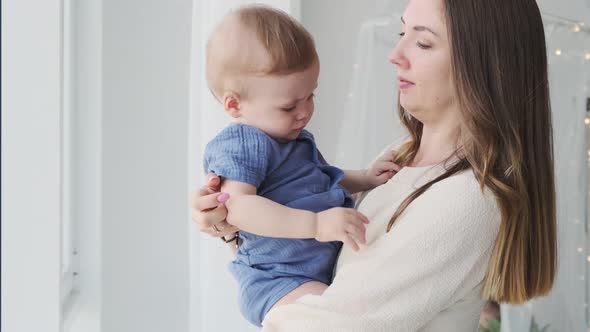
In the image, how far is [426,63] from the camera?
1478mm

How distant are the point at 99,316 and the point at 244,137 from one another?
3.70 ft

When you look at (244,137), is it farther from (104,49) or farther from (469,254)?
(104,49)

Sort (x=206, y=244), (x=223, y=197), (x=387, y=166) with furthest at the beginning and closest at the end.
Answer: (x=206, y=244)
(x=387, y=166)
(x=223, y=197)

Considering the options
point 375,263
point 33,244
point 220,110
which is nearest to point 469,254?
point 375,263

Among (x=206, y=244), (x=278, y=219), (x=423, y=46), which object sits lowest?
(x=206, y=244)

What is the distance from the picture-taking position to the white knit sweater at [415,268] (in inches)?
53.9

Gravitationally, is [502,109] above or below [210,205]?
above

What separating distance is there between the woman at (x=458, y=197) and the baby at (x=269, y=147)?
63 mm

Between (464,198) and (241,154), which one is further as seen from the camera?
(241,154)

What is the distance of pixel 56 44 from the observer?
1702mm

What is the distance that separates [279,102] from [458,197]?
0.39 metres

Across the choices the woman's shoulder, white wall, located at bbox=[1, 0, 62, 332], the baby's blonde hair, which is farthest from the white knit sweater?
white wall, located at bbox=[1, 0, 62, 332]

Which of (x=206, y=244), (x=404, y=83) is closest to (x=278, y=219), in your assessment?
(x=404, y=83)

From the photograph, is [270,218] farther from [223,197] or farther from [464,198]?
[464,198]
